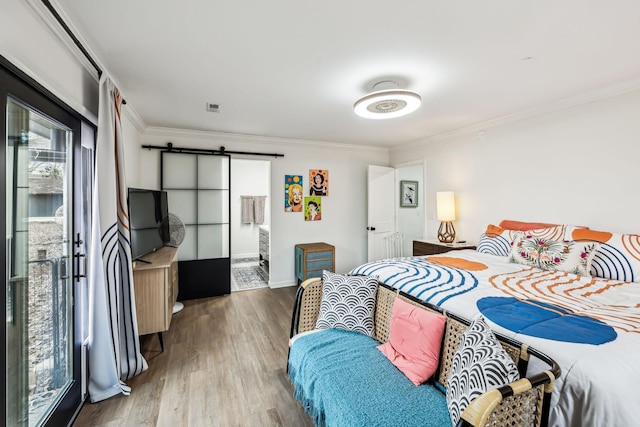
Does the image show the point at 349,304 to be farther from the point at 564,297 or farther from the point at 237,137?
the point at 237,137

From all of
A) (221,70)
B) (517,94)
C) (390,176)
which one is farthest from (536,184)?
(221,70)

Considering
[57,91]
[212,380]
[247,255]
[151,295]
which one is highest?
[57,91]

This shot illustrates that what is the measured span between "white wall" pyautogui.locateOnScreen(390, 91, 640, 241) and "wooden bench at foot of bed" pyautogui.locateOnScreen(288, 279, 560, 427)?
2.28m

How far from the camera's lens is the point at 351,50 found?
2.00 metres

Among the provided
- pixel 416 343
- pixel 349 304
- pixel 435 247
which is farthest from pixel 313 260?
pixel 416 343

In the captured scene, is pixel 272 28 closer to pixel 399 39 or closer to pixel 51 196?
pixel 399 39

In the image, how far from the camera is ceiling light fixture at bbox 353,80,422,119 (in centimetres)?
238

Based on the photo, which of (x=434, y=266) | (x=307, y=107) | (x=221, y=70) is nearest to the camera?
(x=221, y=70)

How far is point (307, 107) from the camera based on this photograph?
3.18 m

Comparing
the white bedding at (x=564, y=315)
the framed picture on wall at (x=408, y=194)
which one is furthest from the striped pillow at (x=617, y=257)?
the framed picture on wall at (x=408, y=194)

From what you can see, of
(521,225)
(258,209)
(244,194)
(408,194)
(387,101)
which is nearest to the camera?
(387,101)

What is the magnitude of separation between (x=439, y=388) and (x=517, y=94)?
2.76 m

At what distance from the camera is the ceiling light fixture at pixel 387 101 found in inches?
93.8

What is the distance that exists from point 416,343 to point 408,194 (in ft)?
14.6
